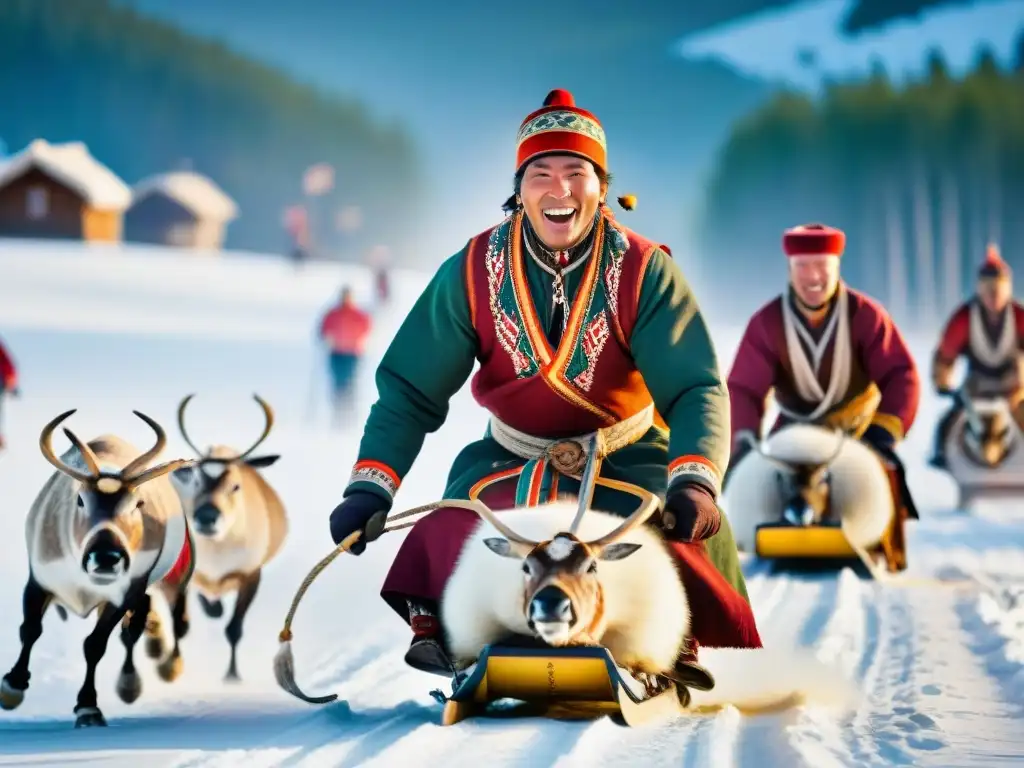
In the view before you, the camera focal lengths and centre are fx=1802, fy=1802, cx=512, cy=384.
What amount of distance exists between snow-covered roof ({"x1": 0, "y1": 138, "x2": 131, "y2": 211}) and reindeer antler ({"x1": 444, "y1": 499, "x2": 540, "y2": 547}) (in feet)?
112

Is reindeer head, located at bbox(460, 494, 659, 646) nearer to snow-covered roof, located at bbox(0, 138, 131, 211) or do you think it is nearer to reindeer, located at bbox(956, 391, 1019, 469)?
reindeer, located at bbox(956, 391, 1019, 469)

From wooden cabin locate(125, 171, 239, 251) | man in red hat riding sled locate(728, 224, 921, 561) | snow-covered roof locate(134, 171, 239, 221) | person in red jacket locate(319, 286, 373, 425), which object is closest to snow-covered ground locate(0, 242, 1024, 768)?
man in red hat riding sled locate(728, 224, 921, 561)

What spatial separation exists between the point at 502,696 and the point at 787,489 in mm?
4239

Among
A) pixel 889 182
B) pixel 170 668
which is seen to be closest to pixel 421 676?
pixel 170 668

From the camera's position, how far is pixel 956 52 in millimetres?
41531

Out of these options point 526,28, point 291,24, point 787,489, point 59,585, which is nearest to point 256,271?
point 526,28

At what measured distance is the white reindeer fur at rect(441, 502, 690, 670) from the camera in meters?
4.38

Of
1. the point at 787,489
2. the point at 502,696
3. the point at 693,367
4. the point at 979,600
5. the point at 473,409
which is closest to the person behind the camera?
the point at 502,696

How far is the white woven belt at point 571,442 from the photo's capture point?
191 inches

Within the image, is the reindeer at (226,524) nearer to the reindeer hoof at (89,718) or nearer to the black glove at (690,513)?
the reindeer hoof at (89,718)

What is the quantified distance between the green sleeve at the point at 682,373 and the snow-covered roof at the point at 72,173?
33.9 metres

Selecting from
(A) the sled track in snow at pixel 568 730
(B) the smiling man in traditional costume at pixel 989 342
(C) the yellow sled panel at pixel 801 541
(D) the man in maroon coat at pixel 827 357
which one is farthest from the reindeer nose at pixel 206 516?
(B) the smiling man in traditional costume at pixel 989 342

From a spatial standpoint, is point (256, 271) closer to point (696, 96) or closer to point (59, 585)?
point (696, 96)

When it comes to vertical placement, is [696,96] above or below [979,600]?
above
